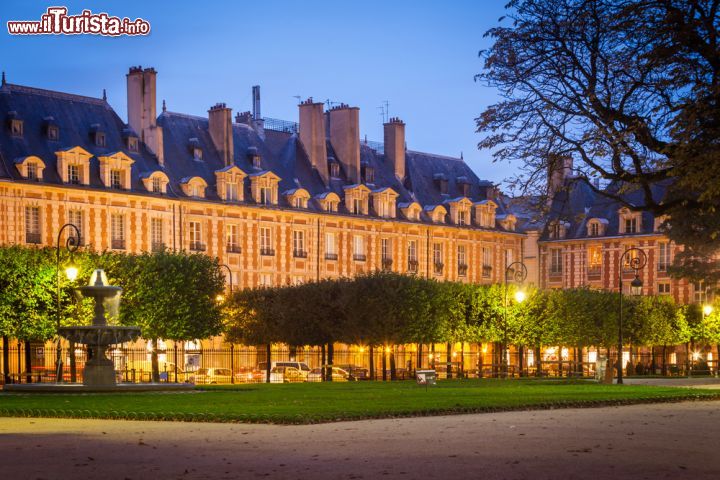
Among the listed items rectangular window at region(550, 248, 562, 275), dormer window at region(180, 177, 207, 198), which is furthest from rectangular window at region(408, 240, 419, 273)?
dormer window at region(180, 177, 207, 198)

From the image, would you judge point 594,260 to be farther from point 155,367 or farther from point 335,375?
point 155,367

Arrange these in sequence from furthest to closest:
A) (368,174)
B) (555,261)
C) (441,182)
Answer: (555,261)
(441,182)
(368,174)

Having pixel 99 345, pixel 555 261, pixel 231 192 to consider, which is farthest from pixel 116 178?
pixel 555 261

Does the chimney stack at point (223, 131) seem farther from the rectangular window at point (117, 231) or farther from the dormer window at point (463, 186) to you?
the dormer window at point (463, 186)

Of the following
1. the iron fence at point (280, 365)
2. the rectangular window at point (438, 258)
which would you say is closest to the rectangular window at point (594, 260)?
the rectangular window at point (438, 258)

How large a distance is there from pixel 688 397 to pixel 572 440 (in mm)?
15294

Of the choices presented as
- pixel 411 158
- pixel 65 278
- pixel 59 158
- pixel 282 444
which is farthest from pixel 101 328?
pixel 411 158

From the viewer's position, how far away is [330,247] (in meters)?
78.6

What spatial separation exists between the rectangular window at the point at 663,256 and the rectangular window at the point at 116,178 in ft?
122

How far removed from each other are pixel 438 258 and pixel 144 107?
2400 cm

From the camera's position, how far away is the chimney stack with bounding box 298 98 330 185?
77.4 m

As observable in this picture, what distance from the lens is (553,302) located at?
6347 cm

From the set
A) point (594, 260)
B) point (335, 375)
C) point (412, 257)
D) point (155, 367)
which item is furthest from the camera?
point (594, 260)

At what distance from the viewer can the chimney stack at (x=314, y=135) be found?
254 feet
